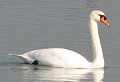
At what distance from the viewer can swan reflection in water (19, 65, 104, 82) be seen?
15.6 metres

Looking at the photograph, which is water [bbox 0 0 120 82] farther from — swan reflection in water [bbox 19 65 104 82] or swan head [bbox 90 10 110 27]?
swan head [bbox 90 10 110 27]

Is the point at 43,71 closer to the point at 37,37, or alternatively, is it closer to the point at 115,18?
the point at 37,37

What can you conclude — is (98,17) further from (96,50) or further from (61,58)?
(61,58)

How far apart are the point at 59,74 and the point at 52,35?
14.6 feet

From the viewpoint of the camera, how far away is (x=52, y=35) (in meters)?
20.6

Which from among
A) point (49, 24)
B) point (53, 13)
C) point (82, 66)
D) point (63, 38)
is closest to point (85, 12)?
point (53, 13)

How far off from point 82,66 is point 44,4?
1005cm

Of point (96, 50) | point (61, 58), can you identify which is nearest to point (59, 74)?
Answer: point (61, 58)

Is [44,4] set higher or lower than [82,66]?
higher

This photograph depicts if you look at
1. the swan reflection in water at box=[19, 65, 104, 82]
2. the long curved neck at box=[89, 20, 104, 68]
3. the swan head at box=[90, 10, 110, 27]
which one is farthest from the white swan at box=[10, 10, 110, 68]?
the swan head at box=[90, 10, 110, 27]

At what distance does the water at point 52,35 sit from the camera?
53.2ft

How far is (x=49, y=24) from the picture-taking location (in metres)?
22.6

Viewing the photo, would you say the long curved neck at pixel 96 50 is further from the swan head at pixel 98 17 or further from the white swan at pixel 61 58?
the swan head at pixel 98 17

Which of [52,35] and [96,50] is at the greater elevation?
[52,35]
